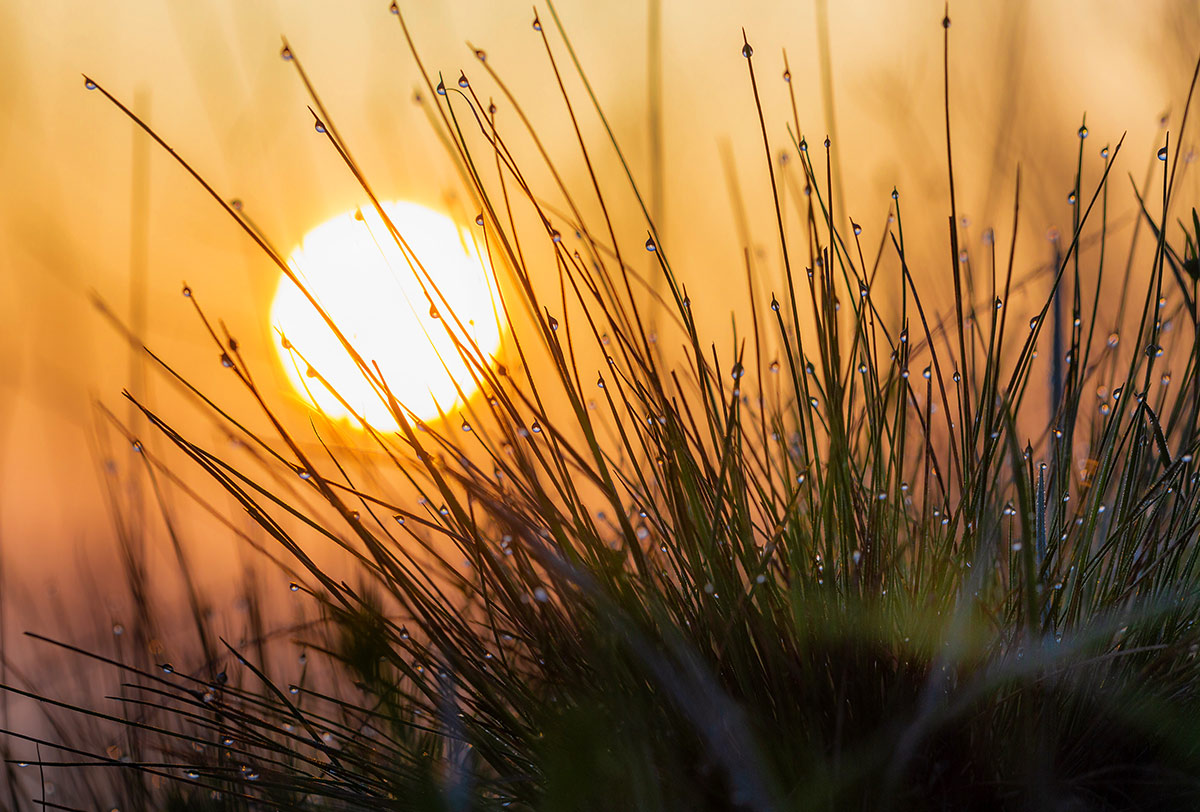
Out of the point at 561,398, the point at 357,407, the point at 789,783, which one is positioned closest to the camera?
the point at 789,783

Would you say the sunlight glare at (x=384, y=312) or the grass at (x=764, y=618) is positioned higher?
the sunlight glare at (x=384, y=312)

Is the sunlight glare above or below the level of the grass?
above

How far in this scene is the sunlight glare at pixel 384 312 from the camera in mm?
548

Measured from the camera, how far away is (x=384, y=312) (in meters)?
0.62

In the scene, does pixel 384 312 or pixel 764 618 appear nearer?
pixel 764 618

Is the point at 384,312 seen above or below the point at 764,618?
above

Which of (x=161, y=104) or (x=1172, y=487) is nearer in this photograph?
(x=1172, y=487)

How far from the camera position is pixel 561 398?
707 millimetres

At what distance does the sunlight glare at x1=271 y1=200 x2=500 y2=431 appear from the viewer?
1.80 feet

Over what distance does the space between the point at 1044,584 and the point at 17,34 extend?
0.95 meters

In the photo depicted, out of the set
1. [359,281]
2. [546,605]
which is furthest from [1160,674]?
[359,281]

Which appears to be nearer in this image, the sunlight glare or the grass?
the grass

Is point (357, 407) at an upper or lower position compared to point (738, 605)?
upper

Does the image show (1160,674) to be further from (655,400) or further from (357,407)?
(357,407)
